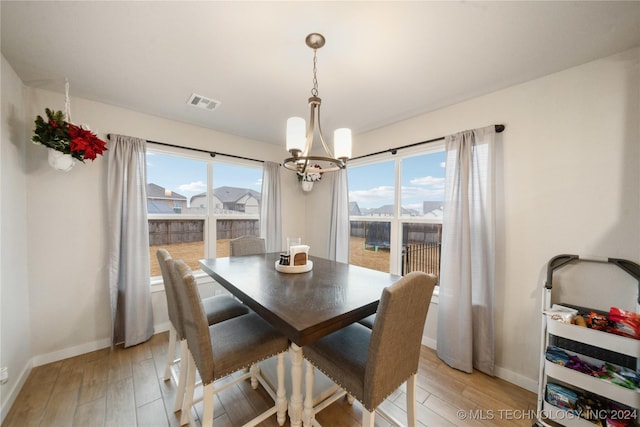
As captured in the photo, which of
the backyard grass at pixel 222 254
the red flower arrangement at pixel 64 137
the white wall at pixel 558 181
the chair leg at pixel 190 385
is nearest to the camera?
the chair leg at pixel 190 385

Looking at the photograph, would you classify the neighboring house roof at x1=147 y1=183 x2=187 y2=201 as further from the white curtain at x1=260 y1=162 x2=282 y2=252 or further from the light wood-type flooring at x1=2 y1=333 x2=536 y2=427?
the light wood-type flooring at x1=2 y1=333 x2=536 y2=427

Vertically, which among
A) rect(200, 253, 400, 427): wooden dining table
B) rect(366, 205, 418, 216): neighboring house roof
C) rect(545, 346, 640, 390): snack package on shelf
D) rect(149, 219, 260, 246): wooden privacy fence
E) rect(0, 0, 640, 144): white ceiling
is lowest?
rect(545, 346, 640, 390): snack package on shelf

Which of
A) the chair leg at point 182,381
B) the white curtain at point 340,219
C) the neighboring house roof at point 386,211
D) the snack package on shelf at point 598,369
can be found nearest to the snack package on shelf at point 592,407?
the snack package on shelf at point 598,369

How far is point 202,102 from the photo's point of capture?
221 centimetres

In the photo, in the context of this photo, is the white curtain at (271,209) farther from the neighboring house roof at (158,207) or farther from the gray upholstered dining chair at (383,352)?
the gray upholstered dining chair at (383,352)

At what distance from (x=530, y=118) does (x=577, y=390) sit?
189 cm

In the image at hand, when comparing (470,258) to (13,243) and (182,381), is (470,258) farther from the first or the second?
(13,243)

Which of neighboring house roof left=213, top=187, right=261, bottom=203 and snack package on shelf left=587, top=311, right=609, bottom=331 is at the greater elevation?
neighboring house roof left=213, top=187, right=261, bottom=203

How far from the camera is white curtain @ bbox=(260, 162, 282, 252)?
3289 mm

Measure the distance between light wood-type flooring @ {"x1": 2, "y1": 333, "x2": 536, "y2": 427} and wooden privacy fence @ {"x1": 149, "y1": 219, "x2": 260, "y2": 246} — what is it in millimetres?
1249

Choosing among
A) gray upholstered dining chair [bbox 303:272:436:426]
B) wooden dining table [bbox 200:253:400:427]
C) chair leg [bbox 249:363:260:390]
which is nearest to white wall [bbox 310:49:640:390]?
wooden dining table [bbox 200:253:400:427]

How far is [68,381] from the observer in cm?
180

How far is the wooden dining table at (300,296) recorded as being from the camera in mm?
1062

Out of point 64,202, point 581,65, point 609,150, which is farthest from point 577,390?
point 64,202
